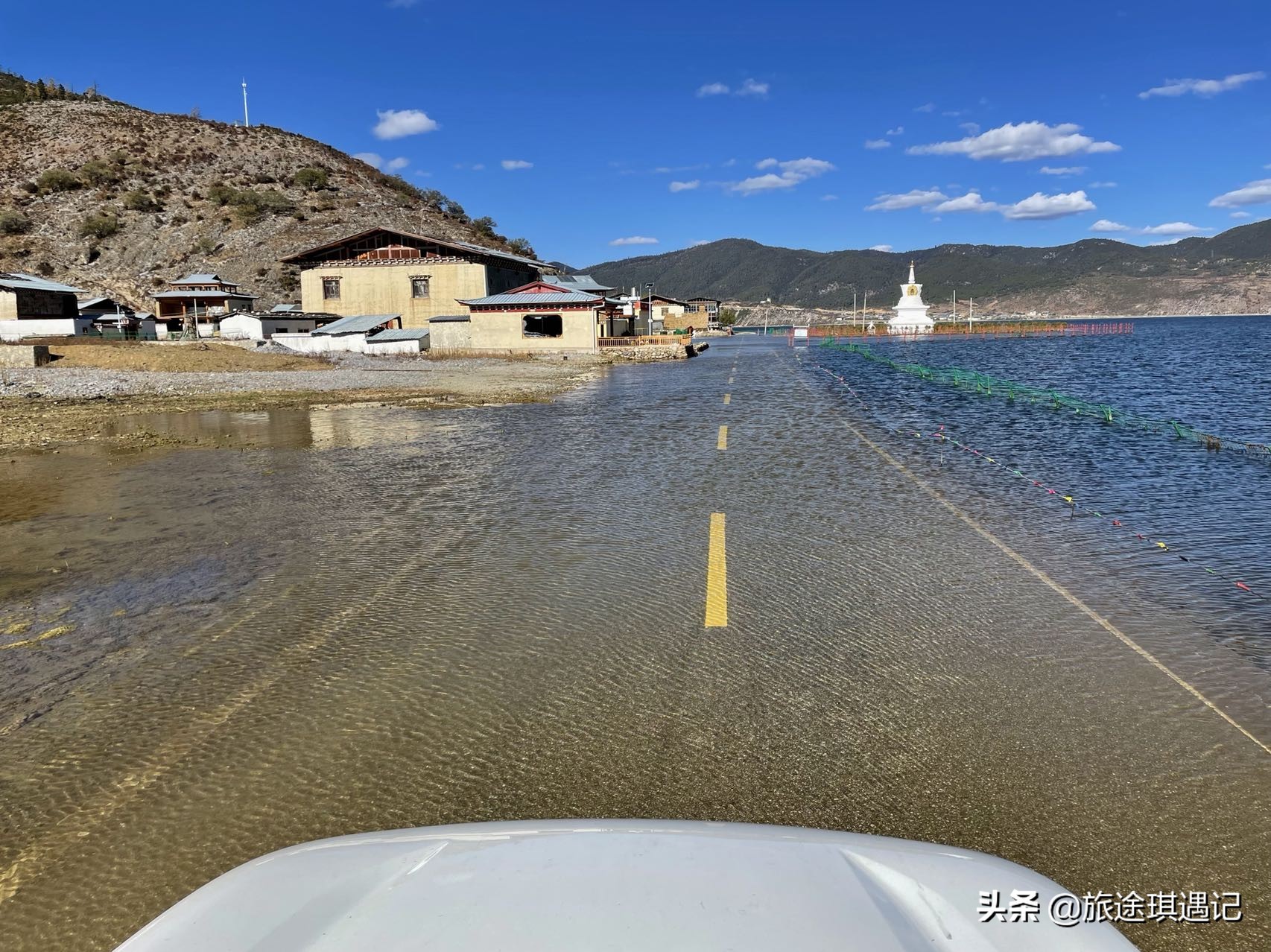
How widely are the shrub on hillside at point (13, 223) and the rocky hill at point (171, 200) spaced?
105 millimetres

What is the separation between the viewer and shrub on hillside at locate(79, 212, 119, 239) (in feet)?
278

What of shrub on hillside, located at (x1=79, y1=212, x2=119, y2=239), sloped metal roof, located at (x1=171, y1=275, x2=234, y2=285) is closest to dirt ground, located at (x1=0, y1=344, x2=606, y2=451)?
sloped metal roof, located at (x1=171, y1=275, x2=234, y2=285)

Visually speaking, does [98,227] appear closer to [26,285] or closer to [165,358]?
[26,285]

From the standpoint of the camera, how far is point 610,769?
4156mm

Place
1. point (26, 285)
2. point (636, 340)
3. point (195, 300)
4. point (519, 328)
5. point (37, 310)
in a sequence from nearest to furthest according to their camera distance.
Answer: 1. point (26, 285)
2. point (37, 310)
3. point (519, 328)
4. point (636, 340)
5. point (195, 300)

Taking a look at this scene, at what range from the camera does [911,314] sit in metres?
150

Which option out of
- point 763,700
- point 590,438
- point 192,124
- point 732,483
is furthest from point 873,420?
point 192,124

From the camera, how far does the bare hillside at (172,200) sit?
8319cm

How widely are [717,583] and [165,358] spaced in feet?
118

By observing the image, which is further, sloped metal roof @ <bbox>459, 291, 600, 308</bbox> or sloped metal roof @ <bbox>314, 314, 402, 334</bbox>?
sloped metal roof @ <bbox>314, 314, 402, 334</bbox>

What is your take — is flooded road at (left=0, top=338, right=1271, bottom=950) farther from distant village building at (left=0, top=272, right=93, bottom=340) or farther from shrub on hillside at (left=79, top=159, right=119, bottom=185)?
shrub on hillside at (left=79, top=159, right=119, bottom=185)

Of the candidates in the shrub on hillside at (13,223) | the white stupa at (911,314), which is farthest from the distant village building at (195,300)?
the white stupa at (911,314)

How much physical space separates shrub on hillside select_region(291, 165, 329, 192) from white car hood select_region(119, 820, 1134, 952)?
110 metres

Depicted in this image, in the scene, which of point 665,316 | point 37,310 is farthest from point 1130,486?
point 665,316
